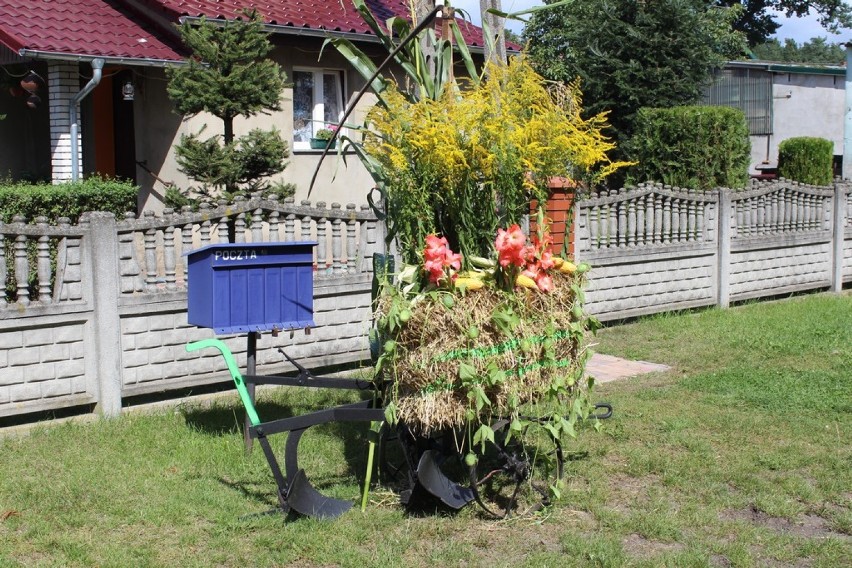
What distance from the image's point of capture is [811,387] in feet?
25.9

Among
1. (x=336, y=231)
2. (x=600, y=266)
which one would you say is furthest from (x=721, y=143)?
(x=336, y=231)

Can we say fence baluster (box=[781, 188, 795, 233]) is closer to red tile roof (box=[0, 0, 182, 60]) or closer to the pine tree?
the pine tree

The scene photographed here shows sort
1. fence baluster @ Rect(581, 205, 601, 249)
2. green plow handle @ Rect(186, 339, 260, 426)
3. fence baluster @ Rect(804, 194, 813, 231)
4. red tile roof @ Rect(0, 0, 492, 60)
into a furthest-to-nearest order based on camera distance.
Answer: red tile roof @ Rect(0, 0, 492, 60), fence baluster @ Rect(804, 194, 813, 231), fence baluster @ Rect(581, 205, 601, 249), green plow handle @ Rect(186, 339, 260, 426)

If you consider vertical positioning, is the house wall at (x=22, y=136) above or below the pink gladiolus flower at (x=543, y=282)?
above

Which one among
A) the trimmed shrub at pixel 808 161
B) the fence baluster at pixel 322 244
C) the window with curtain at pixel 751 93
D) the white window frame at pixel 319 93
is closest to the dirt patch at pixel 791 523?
the fence baluster at pixel 322 244

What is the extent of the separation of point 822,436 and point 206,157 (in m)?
8.33

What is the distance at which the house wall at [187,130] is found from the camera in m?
14.7

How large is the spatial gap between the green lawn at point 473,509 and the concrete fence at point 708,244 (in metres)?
2.69

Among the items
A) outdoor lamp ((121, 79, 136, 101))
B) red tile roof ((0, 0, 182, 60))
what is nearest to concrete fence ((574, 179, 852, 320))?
red tile roof ((0, 0, 182, 60))

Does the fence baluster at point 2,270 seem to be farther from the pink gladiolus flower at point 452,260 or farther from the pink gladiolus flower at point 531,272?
the pink gladiolus flower at point 531,272

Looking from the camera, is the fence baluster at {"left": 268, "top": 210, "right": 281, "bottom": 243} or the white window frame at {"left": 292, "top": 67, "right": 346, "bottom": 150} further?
the white window frame at {"left": 292, "top": 67, "right": 346, "bottom": 150}

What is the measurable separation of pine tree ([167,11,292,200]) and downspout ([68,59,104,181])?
98 cm

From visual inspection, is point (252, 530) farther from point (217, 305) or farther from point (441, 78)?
point (441, 78)

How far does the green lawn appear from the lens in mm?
4750
